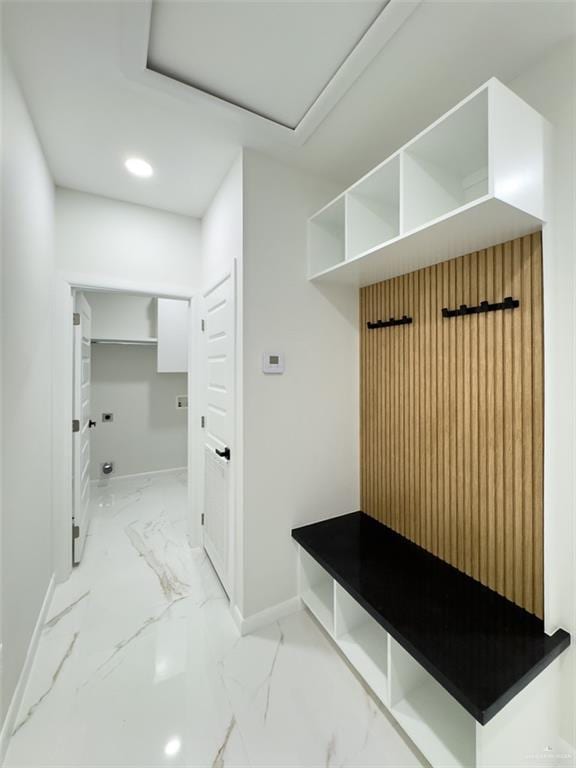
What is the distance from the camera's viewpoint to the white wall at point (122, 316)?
13.0ft

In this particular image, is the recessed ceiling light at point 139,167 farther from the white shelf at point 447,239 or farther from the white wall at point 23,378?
the white shelf at point 447,239

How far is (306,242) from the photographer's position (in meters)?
1.97

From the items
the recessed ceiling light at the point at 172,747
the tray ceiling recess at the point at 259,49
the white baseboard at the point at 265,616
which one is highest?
the tray ceiling recess at the point at 259,49

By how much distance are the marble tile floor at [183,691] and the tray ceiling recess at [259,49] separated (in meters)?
2.59

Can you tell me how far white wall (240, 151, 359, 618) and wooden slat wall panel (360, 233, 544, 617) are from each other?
227 mm

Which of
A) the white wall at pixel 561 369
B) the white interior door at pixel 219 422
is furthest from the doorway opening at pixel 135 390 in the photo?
the white wall at pixel 561 369

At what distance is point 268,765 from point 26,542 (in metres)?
1.36

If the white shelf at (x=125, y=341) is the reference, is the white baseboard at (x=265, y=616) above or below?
below

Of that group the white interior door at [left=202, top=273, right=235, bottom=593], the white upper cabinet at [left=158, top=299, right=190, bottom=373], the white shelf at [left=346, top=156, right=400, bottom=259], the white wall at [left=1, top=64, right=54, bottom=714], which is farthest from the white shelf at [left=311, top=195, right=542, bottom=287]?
the white upper cabinet at [left=158, top=299, right=190, bottom=373]

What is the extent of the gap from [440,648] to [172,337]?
148 inches

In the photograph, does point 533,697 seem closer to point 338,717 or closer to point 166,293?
point 338,717

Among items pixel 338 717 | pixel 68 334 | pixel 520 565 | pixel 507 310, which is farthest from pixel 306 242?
pixel 338 717

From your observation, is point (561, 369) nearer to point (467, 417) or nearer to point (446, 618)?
point (467, 417)

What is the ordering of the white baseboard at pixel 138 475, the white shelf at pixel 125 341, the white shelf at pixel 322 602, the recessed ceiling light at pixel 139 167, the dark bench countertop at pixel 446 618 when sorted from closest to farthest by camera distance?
the dark bench countertop at pixel 446 618, the white shelf at pixel 322 602, the recessed ceiling light at pixel 139 167, the white shelf at pixel 125 341, the white baseboard at pixel 138 475
